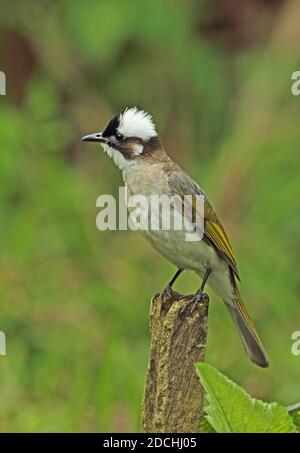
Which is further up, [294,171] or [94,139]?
[294,171]

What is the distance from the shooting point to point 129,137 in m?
4.07

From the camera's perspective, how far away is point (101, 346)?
588 cm

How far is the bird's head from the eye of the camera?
159 inches

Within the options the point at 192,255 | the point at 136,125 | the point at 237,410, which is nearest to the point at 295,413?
the point at 237,410

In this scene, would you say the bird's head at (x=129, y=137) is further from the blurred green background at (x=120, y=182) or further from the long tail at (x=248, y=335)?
the blurred green background at (x=120, y=182)

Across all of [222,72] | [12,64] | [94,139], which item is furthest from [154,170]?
[12,64]

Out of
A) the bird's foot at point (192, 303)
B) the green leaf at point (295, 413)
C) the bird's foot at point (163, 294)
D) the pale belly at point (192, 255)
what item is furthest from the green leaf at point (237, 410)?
the pale belly at point (192, 255)

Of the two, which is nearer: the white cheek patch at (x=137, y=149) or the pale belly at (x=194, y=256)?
the pale belly at (x=194, y=256)

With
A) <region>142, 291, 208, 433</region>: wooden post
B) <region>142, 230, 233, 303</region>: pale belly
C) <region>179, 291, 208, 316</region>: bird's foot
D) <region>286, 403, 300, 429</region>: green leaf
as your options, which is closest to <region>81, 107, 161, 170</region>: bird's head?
<region>142, 230, 233, 303</region>: pale belly

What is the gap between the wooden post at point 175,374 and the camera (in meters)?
2.21

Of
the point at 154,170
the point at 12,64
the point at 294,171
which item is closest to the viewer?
the point at 154,170

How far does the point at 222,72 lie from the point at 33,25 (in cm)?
111

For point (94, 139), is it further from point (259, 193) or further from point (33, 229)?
point (259, 193)

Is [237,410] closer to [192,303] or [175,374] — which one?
[175,374]
